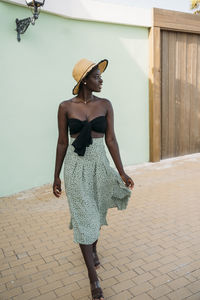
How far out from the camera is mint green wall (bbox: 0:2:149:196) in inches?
194

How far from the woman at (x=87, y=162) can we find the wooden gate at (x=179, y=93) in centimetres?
470

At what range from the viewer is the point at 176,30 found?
6.91m

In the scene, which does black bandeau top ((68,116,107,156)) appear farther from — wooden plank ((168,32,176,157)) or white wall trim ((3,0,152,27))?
wooden plank ((168,32,176,157))

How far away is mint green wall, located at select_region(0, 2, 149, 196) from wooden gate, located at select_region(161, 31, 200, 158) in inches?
36.6

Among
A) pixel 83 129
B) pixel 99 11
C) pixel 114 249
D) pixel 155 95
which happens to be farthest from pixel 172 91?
pixel 83 129

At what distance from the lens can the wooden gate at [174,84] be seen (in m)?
6.70

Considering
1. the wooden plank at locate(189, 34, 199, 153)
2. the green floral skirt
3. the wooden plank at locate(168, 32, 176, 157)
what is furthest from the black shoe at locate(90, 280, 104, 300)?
the wooden plank at locate(189, 34, 199, 153)

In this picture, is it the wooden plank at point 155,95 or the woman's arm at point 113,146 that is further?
the wooden plank at point 155,95

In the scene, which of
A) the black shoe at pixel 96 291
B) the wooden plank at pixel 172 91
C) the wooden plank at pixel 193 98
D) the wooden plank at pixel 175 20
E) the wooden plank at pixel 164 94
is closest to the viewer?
the black shoe at pixel 96 291

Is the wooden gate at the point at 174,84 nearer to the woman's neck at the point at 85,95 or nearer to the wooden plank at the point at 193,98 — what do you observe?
the wooden plank at the point at 193,98

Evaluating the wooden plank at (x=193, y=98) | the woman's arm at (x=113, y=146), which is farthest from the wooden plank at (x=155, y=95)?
the woman's arm at (x=113, y=146)

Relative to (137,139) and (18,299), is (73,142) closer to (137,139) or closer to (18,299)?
(18,299)

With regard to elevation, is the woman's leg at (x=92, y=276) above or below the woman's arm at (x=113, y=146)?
below

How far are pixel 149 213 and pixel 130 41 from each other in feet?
12.6
